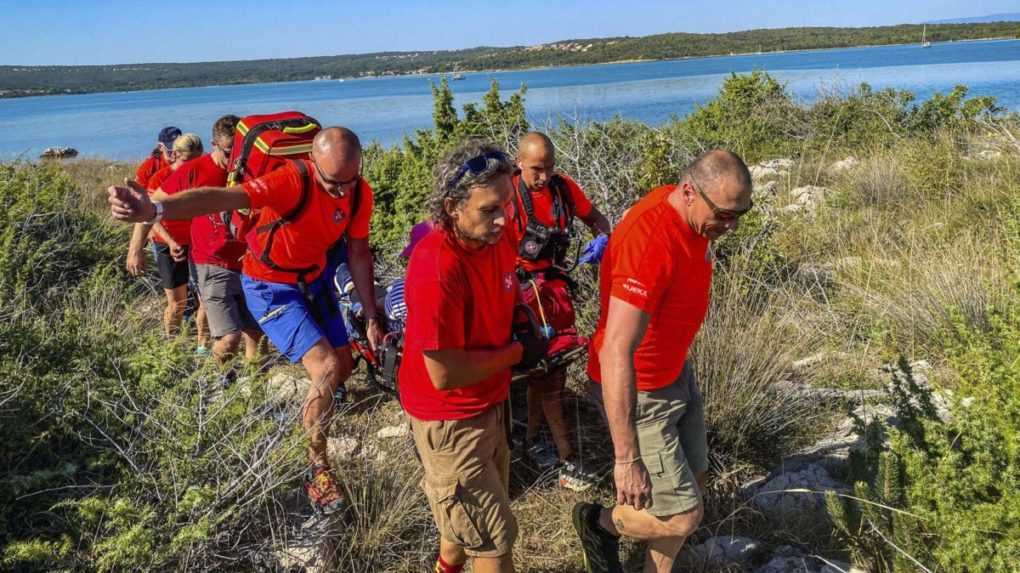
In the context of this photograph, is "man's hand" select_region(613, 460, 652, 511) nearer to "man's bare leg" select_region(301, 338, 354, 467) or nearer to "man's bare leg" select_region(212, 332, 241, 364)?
"man's bare leg" select_region(301, 338, 354, 467)

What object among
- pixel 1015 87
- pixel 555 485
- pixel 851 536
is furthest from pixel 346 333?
pixel 1015 87

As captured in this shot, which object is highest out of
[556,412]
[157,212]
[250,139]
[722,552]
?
[250,139]

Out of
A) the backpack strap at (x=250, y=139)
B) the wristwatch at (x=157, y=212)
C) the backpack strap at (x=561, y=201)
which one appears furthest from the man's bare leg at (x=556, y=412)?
the wristwatch at (x=157, y=212)

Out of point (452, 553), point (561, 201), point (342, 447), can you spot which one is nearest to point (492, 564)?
point (452, 553)

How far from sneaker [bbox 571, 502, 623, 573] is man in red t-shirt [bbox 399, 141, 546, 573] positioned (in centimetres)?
49

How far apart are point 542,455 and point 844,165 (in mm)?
8502

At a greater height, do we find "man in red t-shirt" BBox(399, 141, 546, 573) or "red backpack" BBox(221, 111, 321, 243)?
"red backpack" BBox(221, 111, 321, 243)

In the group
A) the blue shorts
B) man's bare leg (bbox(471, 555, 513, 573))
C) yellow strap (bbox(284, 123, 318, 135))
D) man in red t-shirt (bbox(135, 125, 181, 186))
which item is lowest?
man's bare leg (bbox(471, 555, 513, 573))

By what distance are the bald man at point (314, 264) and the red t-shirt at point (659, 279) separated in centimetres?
154

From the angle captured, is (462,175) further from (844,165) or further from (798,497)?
(844,165)

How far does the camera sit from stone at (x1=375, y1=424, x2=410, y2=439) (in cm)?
434

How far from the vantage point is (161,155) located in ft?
23.9

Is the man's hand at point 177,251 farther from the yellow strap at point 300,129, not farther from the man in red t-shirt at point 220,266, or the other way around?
the yellow strap at point 300,129

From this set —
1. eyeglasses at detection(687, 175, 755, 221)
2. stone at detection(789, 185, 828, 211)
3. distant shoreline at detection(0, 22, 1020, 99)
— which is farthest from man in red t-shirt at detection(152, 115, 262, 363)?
distant shoreline at detection(0, 22, 1020, 99)
